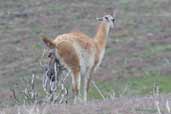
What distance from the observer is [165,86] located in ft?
76.4

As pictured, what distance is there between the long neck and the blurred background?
13.0 feet

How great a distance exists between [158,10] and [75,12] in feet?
15.1

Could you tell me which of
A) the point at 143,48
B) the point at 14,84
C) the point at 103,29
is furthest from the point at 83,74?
the point at 143,48

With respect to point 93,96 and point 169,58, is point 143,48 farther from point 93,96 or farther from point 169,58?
point 93,96

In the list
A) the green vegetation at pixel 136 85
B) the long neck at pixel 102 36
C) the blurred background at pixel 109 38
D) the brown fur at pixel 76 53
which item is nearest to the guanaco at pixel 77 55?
the brown fur at pixel 76 53

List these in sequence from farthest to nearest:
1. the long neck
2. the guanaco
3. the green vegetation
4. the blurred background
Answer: the blurred background, the green vegetation, the long neck, the guanaco

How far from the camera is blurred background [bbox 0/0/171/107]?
2494 centimetres

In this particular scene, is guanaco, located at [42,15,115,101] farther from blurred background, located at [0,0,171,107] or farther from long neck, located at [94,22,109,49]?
blurred background, located at [0,0,171,107]

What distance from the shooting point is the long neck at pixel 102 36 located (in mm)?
16484

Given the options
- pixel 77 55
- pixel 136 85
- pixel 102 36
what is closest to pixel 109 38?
pixel 136 85

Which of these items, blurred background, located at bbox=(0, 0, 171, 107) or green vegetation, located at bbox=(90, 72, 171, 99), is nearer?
green vegetation, located at bbox=(90, 72, 171, 99)

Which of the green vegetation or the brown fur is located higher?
the brown fur

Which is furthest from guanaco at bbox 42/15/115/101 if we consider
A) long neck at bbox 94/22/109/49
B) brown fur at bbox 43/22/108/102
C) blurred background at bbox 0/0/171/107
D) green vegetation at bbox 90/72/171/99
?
green vegetation at bbox 90/72/171/99

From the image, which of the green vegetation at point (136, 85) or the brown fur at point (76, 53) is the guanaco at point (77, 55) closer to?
the brown fur at point (76, 53)
